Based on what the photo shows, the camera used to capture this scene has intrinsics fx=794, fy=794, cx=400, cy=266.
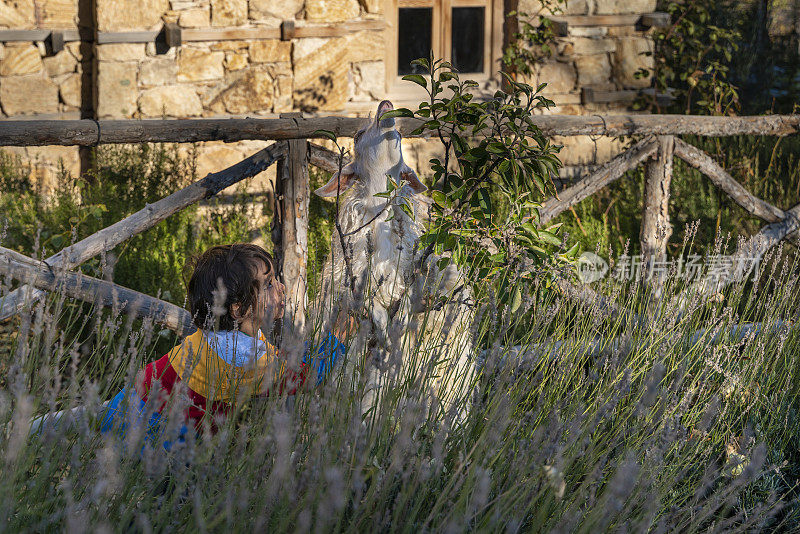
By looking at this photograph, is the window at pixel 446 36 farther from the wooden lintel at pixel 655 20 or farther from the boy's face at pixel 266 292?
the boy's face at pixel 266 292

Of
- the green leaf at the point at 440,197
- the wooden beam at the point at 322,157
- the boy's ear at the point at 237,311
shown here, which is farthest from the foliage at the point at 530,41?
the boy's ear at the point at 237,311

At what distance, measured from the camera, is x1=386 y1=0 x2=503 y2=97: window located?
6.45 meters

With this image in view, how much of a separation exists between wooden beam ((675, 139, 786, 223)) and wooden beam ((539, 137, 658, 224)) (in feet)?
0.70

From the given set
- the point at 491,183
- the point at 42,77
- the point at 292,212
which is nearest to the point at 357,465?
the point at 491,183

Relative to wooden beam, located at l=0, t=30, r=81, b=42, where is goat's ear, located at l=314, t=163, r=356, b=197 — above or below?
below

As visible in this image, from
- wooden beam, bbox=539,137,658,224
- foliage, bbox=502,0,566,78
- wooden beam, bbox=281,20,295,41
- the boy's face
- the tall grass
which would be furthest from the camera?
foliage, bbox=502,0,566,78

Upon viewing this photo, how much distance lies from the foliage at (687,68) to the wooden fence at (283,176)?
1965 mm

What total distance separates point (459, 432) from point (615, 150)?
5135mm

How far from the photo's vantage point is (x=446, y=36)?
21.6 feet

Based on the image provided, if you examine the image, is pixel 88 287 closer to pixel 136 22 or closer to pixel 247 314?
pixel 247 314

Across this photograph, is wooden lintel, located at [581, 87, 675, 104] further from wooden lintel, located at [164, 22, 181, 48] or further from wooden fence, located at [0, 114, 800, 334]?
wooden lintel, located at [164, 22, 181, 48]

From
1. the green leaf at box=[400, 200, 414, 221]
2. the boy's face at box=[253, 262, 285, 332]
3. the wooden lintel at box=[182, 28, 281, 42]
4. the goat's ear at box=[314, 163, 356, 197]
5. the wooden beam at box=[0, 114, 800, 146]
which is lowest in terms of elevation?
the boy's face at box=[253, 262, 285, 332]

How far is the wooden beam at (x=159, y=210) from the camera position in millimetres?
3240

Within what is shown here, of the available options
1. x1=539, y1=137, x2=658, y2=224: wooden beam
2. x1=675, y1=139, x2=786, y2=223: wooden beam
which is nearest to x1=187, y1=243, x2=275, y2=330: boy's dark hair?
x1=539, y1=137, x2=658, y2=224: wooden beam
